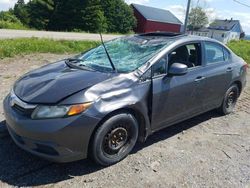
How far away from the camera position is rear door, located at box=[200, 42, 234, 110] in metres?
4.82

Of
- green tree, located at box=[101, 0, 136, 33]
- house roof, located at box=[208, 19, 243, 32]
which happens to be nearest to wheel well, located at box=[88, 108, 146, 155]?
green tree, located at box=[101, 0, 136, 33]

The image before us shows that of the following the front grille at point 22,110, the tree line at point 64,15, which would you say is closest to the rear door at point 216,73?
the front grille at point 22,110

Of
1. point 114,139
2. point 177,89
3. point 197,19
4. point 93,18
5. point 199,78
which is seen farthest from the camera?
point 197,19

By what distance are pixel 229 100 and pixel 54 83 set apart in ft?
11.5

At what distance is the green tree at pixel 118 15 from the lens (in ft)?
145

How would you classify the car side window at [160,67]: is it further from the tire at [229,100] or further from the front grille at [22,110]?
the tire at [229,100]

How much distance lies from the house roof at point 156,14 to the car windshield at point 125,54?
154 feet

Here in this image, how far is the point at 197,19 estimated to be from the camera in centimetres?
6744

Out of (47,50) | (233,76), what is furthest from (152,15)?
(233,76)

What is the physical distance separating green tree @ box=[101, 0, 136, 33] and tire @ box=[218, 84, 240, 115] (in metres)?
38.8

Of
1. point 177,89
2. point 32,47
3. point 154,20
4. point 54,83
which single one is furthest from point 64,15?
point 54,83

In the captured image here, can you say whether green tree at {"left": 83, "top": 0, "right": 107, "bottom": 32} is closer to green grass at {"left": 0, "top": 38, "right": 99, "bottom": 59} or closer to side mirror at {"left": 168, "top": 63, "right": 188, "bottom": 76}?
green grass at {"left": 0, "top": 38, "right": 99, "bottom": 59}

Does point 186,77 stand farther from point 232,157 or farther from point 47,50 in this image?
point 47,50

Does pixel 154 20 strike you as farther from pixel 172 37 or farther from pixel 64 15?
pixel 172 37
